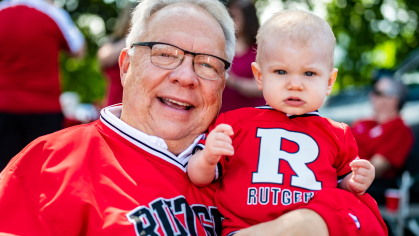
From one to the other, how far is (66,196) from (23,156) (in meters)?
0.27

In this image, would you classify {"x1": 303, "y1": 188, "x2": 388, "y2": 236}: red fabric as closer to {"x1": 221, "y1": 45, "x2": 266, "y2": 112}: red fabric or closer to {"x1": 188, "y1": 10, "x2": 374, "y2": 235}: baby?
{"x1": 188, "y1": 10, "x2": 374, "y2": 235}: baby

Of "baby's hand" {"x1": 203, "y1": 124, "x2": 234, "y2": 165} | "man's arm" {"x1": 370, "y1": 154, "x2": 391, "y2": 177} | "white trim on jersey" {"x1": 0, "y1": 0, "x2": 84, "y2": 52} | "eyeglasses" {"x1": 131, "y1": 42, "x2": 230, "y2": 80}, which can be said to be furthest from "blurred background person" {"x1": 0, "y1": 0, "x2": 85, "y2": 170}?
"man's arm" {"x1": 370, "y1": 154, "x2": 391, "y2": 177}

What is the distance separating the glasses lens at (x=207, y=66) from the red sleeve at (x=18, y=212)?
2.95 ft

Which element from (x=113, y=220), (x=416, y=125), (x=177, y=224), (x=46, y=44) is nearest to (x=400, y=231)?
(x=416, y=125)

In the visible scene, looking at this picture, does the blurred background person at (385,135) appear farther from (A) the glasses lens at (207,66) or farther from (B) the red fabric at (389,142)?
(A) the glasses lens at (207,66)

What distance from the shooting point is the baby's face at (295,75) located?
5.31 feet

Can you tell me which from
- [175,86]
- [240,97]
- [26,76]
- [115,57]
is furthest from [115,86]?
[175,86]

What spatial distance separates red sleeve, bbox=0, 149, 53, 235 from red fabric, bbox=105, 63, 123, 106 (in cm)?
175

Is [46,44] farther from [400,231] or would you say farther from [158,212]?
[400,231]

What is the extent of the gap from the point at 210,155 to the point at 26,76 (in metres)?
2.47

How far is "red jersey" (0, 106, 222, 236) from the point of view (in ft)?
4.73

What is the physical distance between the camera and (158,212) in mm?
1526

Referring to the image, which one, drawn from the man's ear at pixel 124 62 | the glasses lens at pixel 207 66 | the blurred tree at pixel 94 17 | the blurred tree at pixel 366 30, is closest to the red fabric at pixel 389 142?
the glasses lens at pixel 207 66

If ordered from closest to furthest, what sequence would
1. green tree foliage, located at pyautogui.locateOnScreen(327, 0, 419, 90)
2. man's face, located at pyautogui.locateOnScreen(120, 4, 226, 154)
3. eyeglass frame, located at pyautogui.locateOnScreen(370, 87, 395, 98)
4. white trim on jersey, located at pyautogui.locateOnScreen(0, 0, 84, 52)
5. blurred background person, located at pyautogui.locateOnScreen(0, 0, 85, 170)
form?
man's face, located at pyautogui.locateOnScreen(120, 4, 226, 154)
blurred background person, located at pyautogui.locateOnScreen(0, 0, 85, 170)
white trim on jersey, located at pyautogui.locateOnScreen(0, 0, 84, 52)
eyeglass frame, located at pyautogui.locateOnScreen(370, 87, 395, 98)
green tree foliage, located at pyautogui.locateOnScreen(327, 0, 419, 90)
